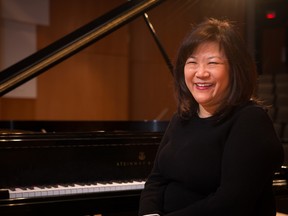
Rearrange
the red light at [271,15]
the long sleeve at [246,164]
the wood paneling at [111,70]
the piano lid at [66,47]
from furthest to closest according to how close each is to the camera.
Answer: the red light at [271,15], the wood paneling at [111,70], the piano lid at [66,47], the long sleeve at [246,164]

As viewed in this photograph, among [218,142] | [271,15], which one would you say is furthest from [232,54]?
[271,15]

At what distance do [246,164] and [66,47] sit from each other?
4.39ft

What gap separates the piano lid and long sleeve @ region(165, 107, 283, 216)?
1229 millimetres

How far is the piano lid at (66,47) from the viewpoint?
226 centimetres

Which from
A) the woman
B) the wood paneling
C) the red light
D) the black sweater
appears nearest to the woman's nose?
the woman

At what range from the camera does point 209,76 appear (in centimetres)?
146

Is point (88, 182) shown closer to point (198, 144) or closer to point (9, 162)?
point (9, 162)

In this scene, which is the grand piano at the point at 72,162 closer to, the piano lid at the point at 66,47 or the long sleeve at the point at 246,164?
the piano lid at the point at 66,47

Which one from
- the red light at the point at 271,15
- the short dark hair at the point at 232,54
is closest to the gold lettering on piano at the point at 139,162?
the short dark hair at the point at 232,54

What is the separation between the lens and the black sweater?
1.33 metres

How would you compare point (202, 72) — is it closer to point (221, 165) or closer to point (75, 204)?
point (221, 165)

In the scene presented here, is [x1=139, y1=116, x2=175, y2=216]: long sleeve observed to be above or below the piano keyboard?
above

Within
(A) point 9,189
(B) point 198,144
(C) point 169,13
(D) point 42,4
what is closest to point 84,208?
(A) point 9,189

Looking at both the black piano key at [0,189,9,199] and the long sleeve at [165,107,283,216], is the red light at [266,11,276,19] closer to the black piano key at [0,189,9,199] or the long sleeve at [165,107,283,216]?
the black piano key at [0,189,9,199]
